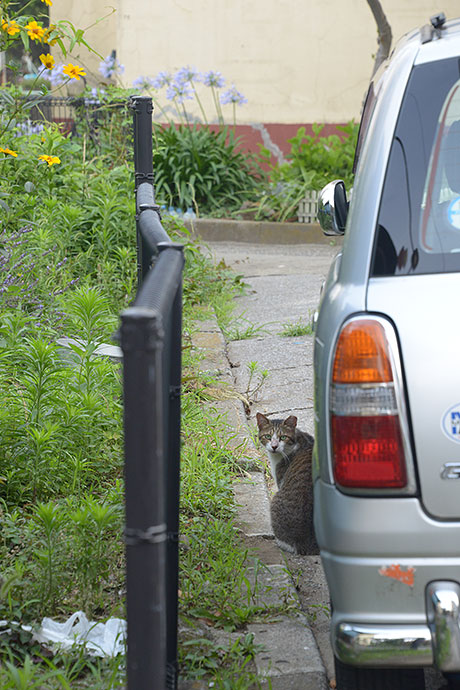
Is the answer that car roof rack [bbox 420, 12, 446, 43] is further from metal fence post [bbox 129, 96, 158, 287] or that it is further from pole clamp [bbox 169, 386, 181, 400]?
metal fence post [bbox 129, 96, 158, 287]

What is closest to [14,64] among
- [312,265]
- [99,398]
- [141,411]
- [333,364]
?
[99,398]

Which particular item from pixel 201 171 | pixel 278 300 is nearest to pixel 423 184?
pixel 278 300

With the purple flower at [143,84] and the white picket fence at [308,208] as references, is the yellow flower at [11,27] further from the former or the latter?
the white picket fence at [308,208]

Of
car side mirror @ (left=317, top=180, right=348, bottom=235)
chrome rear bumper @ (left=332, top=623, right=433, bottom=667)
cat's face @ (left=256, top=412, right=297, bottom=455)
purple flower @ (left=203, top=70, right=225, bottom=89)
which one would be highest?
purple flower @ (left=203, top=70, right=225, bottom=89)

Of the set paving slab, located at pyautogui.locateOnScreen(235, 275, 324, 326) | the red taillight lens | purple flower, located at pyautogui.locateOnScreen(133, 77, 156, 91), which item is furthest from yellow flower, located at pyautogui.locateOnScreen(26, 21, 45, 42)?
purple flower, located at pyautogui.locateOnScreen(133, 77, 156, 91)

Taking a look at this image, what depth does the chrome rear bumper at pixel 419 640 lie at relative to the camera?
2014 mm

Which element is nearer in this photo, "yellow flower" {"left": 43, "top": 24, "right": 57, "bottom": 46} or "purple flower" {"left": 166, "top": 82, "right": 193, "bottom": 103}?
"yellow flower" {"left": 43, "top": 24, "right": 57, "bottom": 46}

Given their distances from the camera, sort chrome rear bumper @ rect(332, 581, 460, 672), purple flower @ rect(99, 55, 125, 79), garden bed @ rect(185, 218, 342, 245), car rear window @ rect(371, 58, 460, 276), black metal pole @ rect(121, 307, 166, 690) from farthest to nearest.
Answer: garden bed @ rect(185, 218, 342, 245) < purple flower @ rect(99, 55, 125, 79) < car rear window @ rect(371, 58, 460, 276) < chrome rear bumper @ rect(332, 581, 460, 672) < black metal pole @ rect(121, 307, 166, 690)

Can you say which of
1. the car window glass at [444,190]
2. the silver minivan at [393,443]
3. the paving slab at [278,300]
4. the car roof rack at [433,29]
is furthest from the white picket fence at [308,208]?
the silver minivan at [393,443]

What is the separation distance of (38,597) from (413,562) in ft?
4.66

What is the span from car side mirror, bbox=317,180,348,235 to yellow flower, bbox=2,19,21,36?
1590 millimetres

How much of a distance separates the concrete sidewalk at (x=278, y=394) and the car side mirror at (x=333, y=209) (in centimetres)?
133

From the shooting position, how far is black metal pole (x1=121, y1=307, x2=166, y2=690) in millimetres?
1607

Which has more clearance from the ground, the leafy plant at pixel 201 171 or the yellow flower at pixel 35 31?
the yellow flower at pixel 35 31
